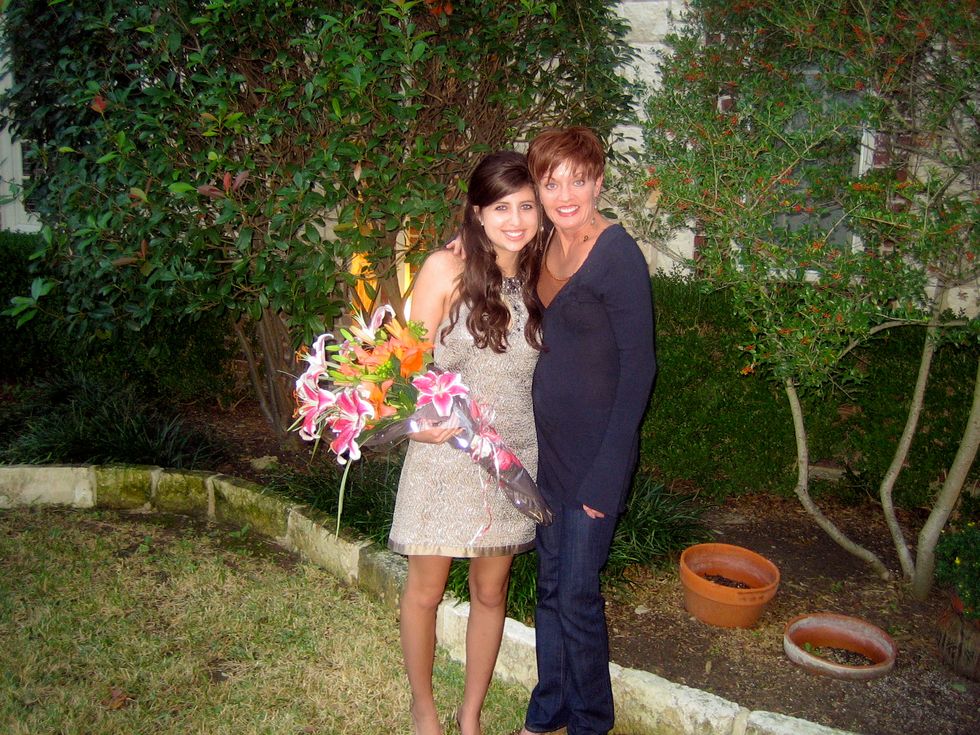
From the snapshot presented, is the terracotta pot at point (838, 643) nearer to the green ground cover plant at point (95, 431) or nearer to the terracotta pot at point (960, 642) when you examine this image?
the terracotta pot at point (960, 642)

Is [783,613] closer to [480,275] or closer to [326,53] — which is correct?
[480,275]

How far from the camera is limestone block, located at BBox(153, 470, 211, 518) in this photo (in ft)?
16.4

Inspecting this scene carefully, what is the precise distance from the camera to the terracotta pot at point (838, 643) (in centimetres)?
318

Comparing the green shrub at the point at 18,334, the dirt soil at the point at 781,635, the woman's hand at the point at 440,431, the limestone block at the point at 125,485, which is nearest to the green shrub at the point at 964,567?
the dirt soil at the point at 781,635

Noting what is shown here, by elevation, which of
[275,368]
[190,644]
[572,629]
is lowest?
[190,644]

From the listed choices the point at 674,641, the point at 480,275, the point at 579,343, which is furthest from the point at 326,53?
the point at 674,641

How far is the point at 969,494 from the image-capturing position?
14.2 feet

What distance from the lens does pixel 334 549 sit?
4203mm

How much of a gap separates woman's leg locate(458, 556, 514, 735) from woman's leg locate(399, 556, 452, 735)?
12 centimetres

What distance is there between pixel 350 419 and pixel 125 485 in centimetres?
318

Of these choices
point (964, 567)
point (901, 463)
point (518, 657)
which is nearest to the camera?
point (964, 567)

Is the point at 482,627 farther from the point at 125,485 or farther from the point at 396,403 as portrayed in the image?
the point at 125,485

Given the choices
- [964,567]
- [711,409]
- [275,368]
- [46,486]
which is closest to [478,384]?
[964,567]

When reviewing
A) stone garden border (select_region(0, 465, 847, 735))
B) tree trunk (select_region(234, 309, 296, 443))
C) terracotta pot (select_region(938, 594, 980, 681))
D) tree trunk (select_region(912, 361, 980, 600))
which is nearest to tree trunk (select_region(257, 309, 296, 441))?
tree trunk (select_region(234, 309, 296, 443))
